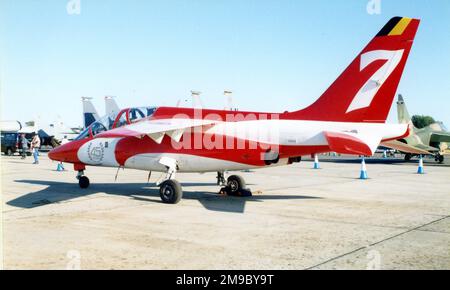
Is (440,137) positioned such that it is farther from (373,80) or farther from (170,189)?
(170,189)

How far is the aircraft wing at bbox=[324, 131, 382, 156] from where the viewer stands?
10406mm

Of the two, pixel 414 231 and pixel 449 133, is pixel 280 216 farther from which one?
pixel 449 133

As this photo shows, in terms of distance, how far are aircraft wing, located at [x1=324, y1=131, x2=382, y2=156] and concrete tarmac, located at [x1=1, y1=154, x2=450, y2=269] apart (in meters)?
1.66

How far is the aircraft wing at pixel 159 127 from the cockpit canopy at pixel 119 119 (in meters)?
0.75

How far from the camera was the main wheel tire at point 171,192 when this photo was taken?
40.8ft

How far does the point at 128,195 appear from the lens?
14.3m

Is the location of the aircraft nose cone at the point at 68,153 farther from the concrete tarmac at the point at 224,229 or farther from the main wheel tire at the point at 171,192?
the main wheel tire at the point at 171,192

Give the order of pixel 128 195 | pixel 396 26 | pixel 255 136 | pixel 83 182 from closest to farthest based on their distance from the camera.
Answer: pixel 396 26 → pixel 255 136 → pixel 128 195 → pixel 83 182

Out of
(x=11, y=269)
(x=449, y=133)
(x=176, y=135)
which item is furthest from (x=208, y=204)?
(x=449, y=133)

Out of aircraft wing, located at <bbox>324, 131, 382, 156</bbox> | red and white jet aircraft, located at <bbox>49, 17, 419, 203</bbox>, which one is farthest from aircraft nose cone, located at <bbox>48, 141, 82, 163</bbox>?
aircraft wing, located at <bbox>324, 131, 382, 156</bbox>

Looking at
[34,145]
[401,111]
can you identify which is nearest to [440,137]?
[401,111]

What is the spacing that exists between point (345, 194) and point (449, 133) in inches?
1013

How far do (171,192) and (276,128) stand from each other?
357 centimetres

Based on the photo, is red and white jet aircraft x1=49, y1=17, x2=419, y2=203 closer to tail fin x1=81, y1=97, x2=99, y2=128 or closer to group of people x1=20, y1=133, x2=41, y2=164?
group of people x1=20, y1=133, x2=41, y2=164
